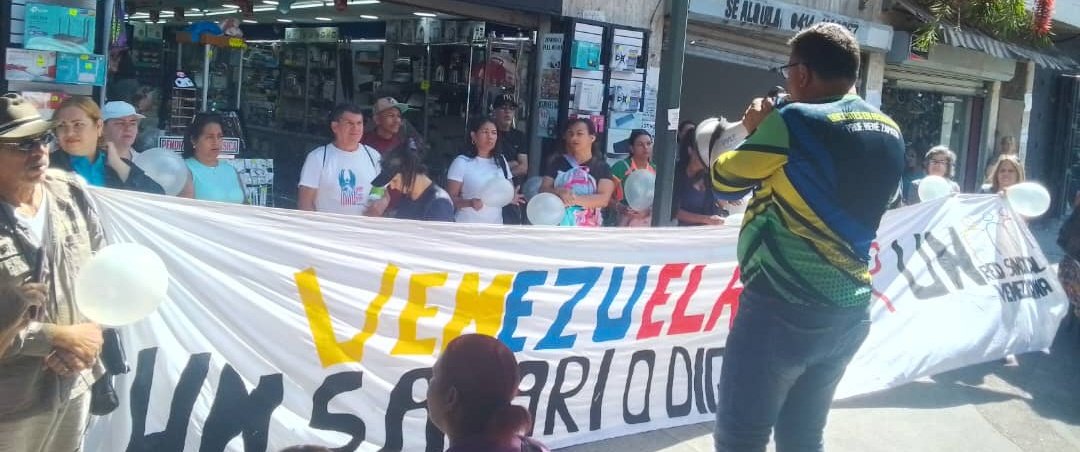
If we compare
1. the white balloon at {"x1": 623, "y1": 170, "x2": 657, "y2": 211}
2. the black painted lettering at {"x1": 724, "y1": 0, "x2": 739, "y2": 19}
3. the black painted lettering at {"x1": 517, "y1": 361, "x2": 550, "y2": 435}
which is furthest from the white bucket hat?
the black painted lettering at {"x1": 724, "y1": 0, "x2": 739, "y2": 19}

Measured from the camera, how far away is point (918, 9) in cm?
1230

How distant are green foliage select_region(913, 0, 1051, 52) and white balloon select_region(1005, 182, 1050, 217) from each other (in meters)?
5.09

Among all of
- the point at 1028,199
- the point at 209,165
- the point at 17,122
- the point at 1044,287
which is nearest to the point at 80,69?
the point at 209,165

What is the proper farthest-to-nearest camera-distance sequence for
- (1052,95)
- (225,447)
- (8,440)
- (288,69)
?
(1052,95) → (288,69) → (225,447) → (8,440)

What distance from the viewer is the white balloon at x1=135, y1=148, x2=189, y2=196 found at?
4988 millimetres

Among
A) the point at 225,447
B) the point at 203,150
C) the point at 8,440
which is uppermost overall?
the point at 203,150

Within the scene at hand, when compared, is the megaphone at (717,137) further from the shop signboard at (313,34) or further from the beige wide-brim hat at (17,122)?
the shop signboard at (313,34)

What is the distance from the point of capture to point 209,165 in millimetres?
5629

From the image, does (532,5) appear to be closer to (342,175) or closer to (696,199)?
(696,199)

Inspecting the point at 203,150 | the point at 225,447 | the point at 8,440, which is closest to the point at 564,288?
the point at 225,447

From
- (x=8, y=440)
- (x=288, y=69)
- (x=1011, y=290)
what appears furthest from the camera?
(x=288, y=69)

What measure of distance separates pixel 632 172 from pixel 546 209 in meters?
1.19

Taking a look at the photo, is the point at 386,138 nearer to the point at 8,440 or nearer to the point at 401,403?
the point at 401,403

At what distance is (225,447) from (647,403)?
2.22m
